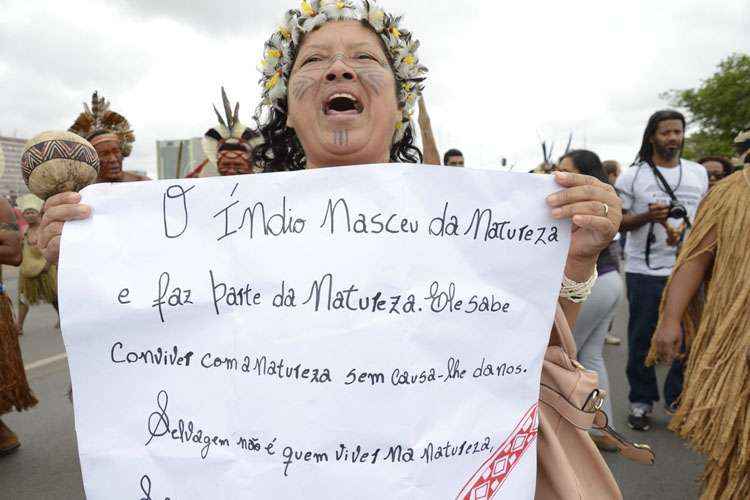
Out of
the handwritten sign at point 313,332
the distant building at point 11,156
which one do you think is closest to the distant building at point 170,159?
the distant building at point 11,156

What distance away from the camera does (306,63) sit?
4.75 ft

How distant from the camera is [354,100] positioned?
138 centimetres

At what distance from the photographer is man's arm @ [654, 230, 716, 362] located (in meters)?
2.27

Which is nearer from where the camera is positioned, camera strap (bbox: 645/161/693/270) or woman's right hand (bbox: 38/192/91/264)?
woman's right hand (bbox: 38/192/91/264)

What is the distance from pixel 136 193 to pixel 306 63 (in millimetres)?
568

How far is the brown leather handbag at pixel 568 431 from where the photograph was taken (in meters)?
1.22

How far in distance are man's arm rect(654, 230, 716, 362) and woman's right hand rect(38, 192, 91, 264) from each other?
7.42ft

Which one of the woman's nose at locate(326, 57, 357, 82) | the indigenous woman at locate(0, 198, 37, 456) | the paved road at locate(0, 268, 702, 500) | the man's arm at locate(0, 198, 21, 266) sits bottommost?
the paved road at locate(0, 268, 702, 500)

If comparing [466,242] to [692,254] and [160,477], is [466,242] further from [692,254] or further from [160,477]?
[692,254]

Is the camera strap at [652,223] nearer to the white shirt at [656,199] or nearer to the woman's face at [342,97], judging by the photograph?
the white shirt at [656,199]

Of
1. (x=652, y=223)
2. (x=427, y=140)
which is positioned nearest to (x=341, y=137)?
Result: (x=427, y=140)

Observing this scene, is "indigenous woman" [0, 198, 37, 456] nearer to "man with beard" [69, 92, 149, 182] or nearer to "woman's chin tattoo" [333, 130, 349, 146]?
"man with beard" [69, 92, 149, 182]

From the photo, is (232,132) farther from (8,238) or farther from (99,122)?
(8,238)

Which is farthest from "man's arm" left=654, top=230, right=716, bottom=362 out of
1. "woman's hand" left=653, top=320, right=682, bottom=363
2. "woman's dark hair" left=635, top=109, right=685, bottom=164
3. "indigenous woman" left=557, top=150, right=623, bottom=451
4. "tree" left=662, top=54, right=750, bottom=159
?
"tree" left=662, top=54, right=750, bottom=159
